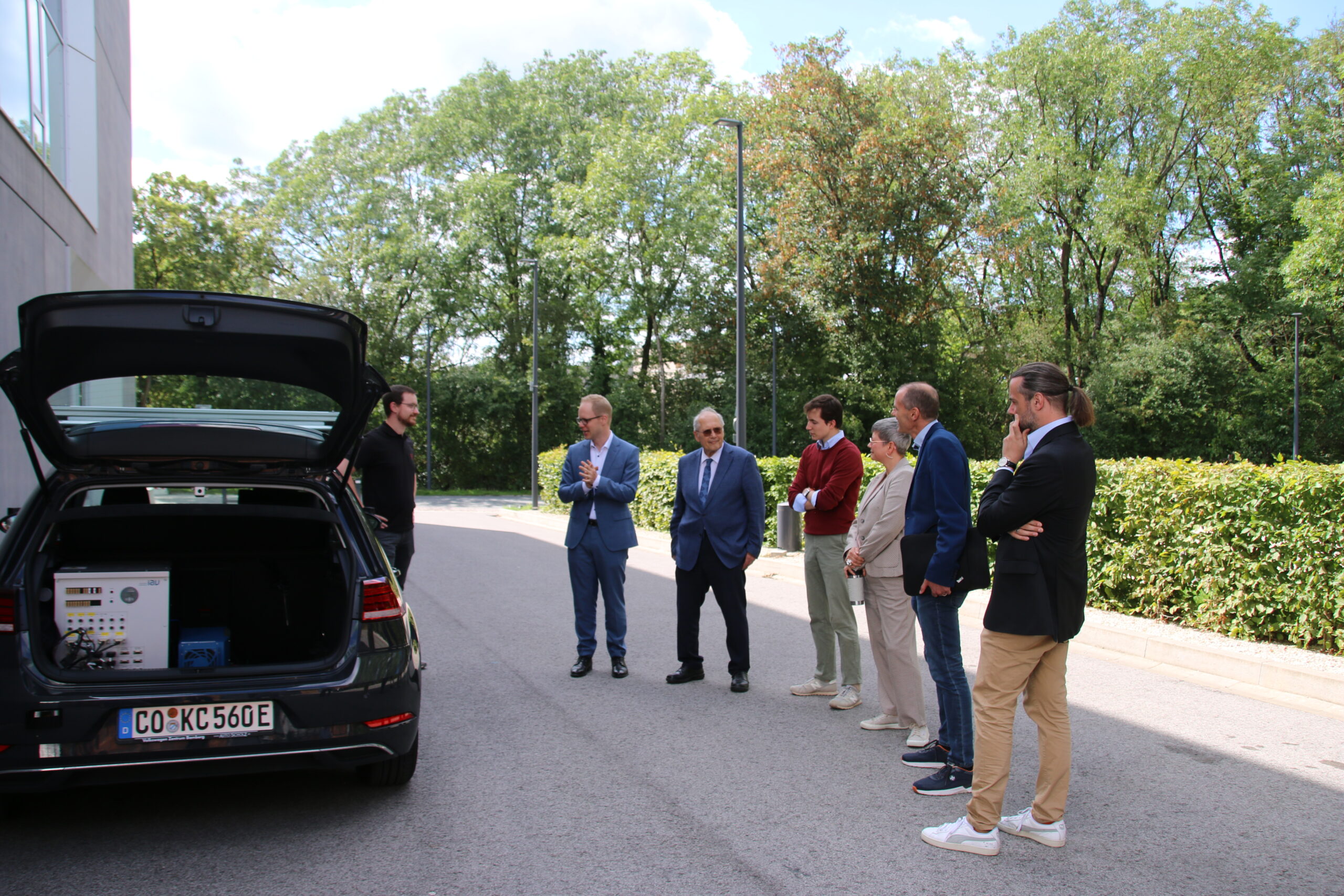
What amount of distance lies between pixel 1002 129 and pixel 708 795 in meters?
36.5

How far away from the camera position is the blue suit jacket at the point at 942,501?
Answer: 4.10 meters

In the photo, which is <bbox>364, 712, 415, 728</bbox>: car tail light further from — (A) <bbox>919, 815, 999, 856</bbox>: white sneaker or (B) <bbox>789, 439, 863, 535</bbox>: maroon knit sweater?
(B) <bbox>789, 439, 863, 535</bbox>: maroon knit sweater

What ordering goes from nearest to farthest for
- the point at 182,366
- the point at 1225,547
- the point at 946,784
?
1. the point at 946,784
2. the point at 182,366
3. the point at 1225,547

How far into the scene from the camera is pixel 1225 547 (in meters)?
7.11

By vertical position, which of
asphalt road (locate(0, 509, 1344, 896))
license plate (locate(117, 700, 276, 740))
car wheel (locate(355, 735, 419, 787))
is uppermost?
license plate (locate(117, 700, 276, 740))

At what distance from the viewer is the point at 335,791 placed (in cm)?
408

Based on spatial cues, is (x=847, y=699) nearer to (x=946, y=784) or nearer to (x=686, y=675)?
(x=686, y=675)

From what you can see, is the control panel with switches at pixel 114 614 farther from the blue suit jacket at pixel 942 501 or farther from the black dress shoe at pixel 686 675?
the blue suit jacket at pixel 942 501

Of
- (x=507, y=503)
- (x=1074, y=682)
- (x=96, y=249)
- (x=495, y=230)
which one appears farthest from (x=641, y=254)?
(x=1074, y=682)

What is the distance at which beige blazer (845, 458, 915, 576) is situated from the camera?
4777 millimetres

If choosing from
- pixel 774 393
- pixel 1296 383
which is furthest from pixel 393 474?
pixel 1296 383

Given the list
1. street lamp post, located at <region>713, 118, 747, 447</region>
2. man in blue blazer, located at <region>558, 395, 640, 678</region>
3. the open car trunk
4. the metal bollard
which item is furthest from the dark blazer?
street lamp post, located at <region>713, 118, 747, 447</region>

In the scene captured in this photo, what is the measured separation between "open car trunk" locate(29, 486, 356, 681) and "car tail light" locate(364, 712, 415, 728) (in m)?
0.28

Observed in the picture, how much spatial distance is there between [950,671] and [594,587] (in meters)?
2.65
